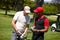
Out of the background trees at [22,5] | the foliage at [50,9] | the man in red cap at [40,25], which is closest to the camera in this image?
the man in red cap at [40,25]

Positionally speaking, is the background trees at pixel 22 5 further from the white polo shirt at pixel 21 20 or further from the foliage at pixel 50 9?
the white polo shirt at pixel 21 20

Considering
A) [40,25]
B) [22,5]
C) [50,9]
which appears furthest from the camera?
[50,9]

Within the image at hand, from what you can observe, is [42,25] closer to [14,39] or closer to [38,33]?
[38,33]

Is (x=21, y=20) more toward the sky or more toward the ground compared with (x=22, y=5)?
more toward the ground

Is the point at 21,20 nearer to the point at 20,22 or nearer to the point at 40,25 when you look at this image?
the point at 20,22

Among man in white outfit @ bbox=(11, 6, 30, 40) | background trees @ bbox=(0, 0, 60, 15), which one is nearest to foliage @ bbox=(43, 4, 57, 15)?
background trees @ bbox=(0, 0, 60, 15)

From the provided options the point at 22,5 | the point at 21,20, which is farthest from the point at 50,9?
the point at 21,20

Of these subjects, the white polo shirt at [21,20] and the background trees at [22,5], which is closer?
the white polo shirt at [21,20]

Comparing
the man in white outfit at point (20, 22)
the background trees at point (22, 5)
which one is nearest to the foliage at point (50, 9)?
the background trees at point (22, 5)

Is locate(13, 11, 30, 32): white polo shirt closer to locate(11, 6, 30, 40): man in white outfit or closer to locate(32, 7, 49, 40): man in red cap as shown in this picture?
locate(11, 6, 30, 40): man in white outfit

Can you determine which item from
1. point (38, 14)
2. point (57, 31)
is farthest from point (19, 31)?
point (57, 31)

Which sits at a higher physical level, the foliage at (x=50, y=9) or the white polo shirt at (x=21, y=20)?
the white polo shirt at (x=21, y=20)

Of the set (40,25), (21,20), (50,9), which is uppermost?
(21,20)

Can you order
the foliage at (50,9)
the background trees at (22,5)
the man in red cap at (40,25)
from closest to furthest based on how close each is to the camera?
the man in red cap at (40,25) → the background trees at (22,5) → the foliage at (50,9)
